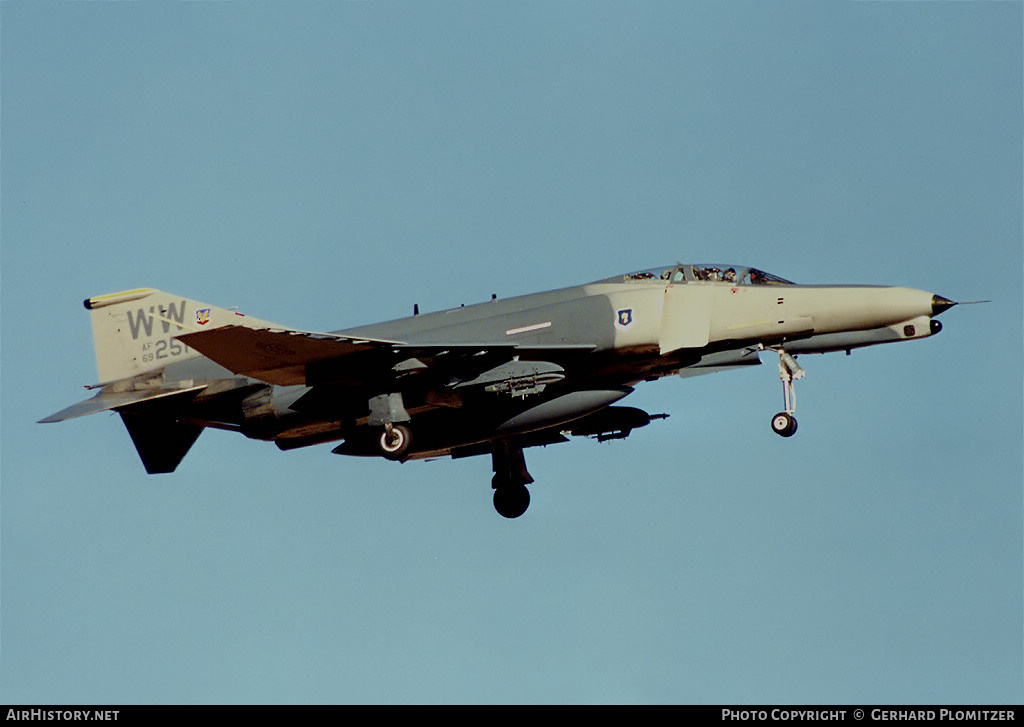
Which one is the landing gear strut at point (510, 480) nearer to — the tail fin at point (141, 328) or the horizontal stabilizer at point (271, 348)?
the horizontal stabilizer at point (271, 348)

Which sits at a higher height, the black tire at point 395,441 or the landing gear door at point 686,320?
the landing gear door at point 686,320

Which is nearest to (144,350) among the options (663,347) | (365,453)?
(365,453)

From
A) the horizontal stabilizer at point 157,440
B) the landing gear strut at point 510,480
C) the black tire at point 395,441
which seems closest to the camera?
the black tire at point 395,441

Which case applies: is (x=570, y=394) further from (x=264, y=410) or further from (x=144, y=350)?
(x=144, y=350)

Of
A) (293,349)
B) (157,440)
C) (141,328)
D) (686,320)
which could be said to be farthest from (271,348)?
(686,320)

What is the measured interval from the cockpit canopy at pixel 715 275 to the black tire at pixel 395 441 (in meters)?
4.25

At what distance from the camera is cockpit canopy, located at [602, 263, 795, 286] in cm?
2197

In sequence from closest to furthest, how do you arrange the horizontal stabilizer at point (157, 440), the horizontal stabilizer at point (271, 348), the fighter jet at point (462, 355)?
the horizontal stabilizer at point (271, 348)
the fighter jet at point (462, 355)
the horizontal stabilizer at point (157, 440)

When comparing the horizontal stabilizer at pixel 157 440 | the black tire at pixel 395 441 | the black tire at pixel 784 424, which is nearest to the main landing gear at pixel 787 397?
the black tire at pixel 784 424

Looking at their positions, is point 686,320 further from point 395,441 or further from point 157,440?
point 157,440

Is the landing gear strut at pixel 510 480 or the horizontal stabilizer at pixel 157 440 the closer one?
the horizontal stabilizer at pixel 157 440

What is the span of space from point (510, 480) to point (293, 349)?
5965mm

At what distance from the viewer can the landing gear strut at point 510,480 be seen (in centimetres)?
2591
